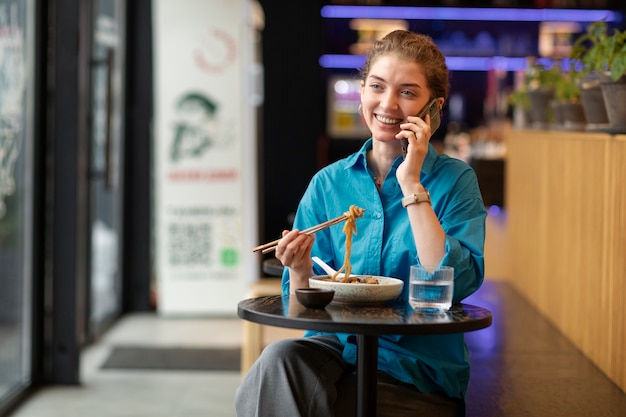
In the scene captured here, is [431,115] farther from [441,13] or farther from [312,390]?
[441,13]

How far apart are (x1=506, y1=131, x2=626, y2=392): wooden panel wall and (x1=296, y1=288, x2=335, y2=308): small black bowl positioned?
110 cm

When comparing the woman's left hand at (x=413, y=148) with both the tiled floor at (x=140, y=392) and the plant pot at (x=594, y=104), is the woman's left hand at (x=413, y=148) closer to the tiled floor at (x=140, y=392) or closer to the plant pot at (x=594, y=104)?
the plant pot at (x=594, y=104)

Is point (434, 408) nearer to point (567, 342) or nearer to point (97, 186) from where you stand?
point (567, 342)

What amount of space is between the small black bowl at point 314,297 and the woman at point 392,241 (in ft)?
0.62

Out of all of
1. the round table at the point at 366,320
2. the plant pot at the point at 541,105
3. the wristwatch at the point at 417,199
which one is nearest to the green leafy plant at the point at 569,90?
the plant pot at the point at 541,105

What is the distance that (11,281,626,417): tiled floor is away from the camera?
9.81 ft

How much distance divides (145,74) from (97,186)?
1157 mm

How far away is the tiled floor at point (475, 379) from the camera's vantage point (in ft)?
9.81

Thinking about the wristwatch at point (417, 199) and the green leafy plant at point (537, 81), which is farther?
the green leafy plant at point (537, 81)

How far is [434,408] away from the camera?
8.53ft

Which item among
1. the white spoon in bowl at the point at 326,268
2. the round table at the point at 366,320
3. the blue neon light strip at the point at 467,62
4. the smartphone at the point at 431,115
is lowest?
the round table at the point at 366,320

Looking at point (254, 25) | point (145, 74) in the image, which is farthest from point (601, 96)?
point (145, 74)

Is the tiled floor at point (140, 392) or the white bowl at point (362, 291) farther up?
the white bowl at point (362, 291)

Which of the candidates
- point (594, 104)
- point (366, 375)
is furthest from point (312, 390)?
point (594, 104)
